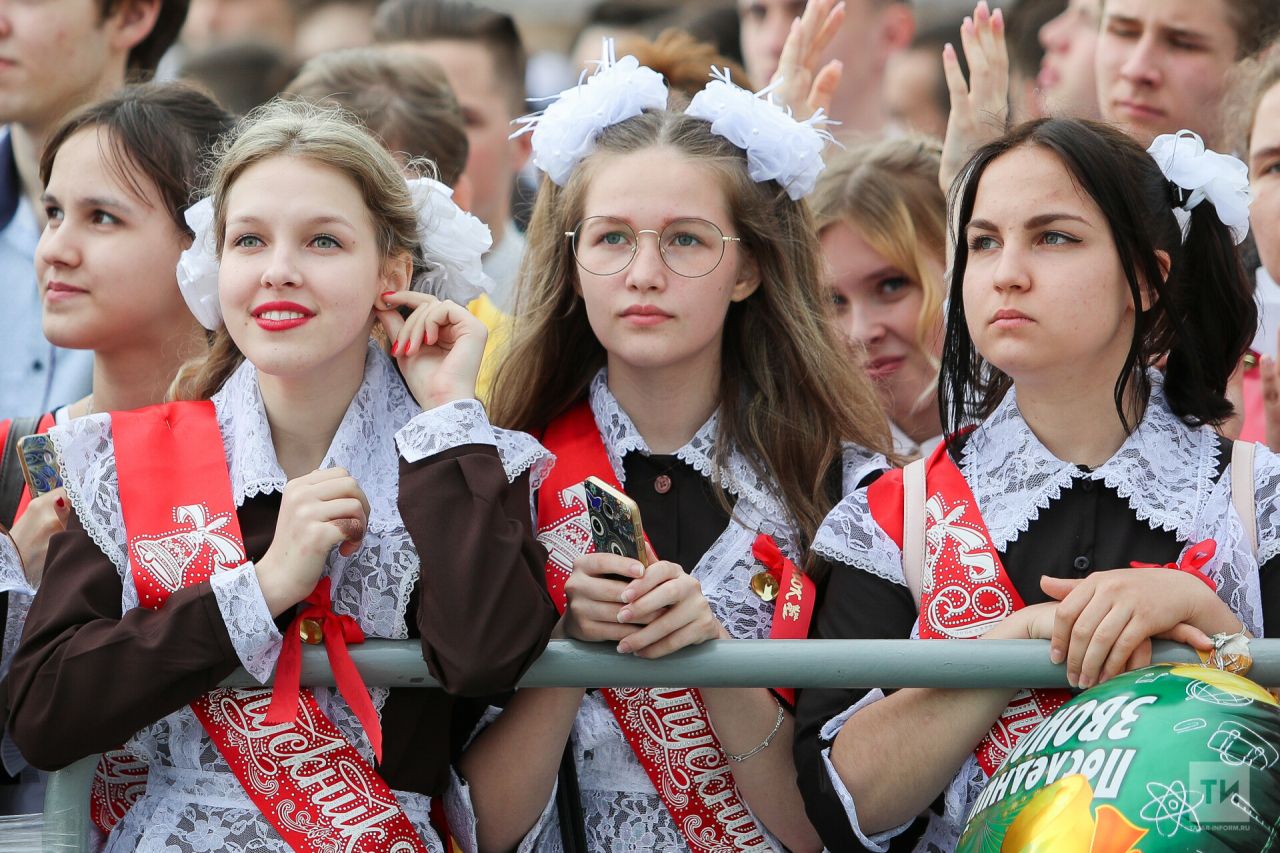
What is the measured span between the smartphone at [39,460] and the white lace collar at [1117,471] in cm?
183

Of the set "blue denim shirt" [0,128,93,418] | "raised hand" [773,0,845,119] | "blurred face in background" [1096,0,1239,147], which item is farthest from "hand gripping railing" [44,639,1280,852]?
"blurred face in background" [1096,0,1239,147]

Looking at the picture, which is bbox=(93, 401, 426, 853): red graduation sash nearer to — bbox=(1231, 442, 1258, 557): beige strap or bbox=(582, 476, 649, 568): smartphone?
bbox=(582, 476, 649, 568): smartphone

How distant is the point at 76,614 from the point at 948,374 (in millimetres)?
1856

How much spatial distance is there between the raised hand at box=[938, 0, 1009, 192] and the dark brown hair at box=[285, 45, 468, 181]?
160 cm

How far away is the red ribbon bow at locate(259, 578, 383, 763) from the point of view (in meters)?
2.97

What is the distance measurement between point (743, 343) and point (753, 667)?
3.96ft

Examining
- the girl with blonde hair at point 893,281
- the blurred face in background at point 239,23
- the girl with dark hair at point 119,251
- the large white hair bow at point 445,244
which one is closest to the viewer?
the large white hair bow at point 445,244

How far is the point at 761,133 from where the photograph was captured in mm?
3893

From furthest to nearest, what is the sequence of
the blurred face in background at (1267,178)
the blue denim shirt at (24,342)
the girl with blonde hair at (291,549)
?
the blue denim shirt at (24,342) → the blurred face in background at (1267,178) → the girl with blonde hair at (291,549)

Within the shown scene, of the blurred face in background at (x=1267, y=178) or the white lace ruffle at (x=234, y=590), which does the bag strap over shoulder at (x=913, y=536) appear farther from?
the blurred face in background at (x=1267, y=178)

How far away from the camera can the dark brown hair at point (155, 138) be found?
414 cm

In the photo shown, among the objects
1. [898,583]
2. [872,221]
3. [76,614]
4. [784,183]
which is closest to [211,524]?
[76,614]

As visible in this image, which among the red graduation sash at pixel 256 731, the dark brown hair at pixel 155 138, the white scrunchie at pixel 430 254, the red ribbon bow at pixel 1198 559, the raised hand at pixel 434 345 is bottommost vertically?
the red graduation sash at pixel 256 731

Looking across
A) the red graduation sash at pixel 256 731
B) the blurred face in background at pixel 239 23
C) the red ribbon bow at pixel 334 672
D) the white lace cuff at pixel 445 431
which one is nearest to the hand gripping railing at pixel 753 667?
the red ribbon bow at pixel 334 672
